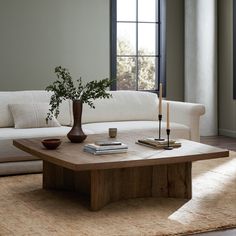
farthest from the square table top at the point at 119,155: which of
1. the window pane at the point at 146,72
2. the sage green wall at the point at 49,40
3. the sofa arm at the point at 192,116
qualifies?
the window pane at the point at 146,72

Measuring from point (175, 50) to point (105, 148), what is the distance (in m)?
4.41

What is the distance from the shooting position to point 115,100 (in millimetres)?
5777

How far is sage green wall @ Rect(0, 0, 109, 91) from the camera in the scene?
6.80 meters

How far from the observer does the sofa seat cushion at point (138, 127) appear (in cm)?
515

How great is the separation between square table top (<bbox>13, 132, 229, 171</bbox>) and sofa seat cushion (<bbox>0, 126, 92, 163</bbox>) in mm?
430

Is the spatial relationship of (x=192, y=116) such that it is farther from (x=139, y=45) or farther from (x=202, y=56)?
(x=139, y=45)

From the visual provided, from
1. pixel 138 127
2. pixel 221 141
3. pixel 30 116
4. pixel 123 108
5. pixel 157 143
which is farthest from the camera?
pixel 221 141

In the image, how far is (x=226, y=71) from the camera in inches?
303

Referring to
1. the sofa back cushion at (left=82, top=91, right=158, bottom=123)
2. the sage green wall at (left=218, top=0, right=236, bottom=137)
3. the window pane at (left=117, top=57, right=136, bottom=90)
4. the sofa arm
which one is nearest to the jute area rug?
the sofa arm

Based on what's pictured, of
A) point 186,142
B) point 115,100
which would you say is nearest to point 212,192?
point 186,142

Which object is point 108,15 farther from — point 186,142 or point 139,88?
point 186,142

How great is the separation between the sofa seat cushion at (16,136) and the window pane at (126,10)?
309 centimetres

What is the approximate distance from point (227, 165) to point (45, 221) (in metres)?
2.42

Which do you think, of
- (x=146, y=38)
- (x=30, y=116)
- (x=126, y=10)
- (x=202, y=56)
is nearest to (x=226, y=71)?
(x=202, y=56)
